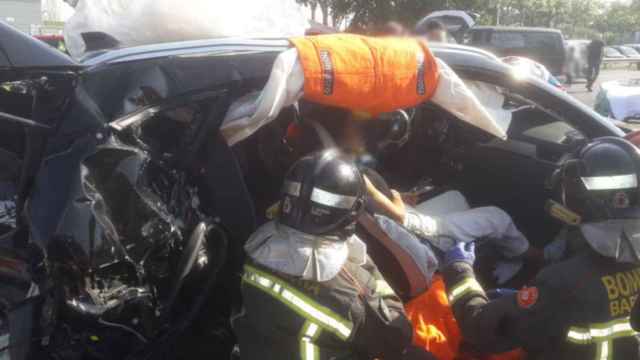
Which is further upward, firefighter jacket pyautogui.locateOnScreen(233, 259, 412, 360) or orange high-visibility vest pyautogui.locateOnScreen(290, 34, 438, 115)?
orange high-visibility vest pyautogui.locateOnScreen(290, 34, 438, 115)

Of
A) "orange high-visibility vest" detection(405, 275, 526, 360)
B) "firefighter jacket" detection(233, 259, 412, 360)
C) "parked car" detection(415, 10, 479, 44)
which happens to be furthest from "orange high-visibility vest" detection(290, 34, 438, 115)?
"parked car" detection(415, 10, 479, 44)

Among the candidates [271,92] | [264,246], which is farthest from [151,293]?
[271,92]

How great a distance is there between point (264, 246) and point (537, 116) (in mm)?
1953

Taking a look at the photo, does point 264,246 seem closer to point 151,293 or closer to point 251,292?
point 251,292

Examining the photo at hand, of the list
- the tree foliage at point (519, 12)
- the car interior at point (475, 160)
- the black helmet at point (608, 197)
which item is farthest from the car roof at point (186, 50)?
the tree foliage at point (519, 12)

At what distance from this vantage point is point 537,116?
11.3ft

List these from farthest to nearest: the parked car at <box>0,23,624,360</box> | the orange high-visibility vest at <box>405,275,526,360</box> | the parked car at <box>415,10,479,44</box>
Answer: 1. the parked car at <box>415,10,479,44</box>
2. the orange high-visibility vest at <box>405,275,526,360</box>
3. the parked car at <box>0,23,624,360</box>

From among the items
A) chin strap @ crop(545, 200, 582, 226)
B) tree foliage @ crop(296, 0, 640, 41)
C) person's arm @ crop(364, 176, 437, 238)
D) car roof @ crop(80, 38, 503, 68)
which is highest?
car roof @ crop(80, 38, 503, 68)

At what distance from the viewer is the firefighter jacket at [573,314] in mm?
2152

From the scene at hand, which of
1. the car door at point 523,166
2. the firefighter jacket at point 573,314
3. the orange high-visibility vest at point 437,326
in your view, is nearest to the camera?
the firefighter jacket at point 573,314

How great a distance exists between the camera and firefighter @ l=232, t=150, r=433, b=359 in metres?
1.98

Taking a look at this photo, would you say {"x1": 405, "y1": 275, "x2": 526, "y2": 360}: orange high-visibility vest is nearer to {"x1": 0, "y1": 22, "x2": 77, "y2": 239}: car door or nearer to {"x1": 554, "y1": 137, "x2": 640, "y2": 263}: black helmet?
{"x1": 554, "y1": 137, "x2": 640, "y2": 263}: black helmet

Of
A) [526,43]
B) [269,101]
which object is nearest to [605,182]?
[269,101]

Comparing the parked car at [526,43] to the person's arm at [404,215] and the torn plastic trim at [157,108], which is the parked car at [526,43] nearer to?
the person's arm at [404,215]
